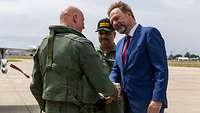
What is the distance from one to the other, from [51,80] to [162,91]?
827 millimetres

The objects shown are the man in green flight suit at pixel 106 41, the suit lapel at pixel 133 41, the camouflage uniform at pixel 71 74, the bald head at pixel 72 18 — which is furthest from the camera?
the man in green flight suit at pixel 106 41

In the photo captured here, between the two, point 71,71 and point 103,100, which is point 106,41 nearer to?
point 103,100

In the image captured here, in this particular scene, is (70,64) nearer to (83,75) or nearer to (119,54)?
(83,75)

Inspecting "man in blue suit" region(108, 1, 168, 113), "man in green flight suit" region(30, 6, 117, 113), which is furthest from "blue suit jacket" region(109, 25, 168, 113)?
"man in green flight suit" region(30, 6, 117, 113)

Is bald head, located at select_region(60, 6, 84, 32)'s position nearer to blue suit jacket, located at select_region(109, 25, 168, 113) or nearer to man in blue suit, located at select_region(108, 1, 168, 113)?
man in blue suit, located at select_region(108, 1, 168, 113)

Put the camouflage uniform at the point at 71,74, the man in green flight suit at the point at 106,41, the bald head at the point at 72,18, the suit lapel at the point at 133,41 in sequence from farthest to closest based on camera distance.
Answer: the man in green flight suit at the point at 106,41 < the suit lapel at the point at 133,41 < the bald head at the point at 72,18 < the camouflage uniform at the point at 71,74

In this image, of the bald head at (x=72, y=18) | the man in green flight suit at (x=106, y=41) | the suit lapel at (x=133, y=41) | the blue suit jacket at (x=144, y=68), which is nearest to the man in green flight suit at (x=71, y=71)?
the bald head at (x=72, y=18)

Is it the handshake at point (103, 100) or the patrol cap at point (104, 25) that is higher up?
the patrol cap at point (104, 25)

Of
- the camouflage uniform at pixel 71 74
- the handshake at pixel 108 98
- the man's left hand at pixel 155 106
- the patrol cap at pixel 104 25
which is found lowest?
the man's left hand at pixel 155 106

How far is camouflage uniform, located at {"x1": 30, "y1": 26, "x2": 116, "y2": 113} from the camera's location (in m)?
3.16

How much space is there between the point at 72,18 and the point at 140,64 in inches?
25.5

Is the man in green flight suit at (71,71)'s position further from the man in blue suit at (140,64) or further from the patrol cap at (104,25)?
the patrol cap at (104,25)

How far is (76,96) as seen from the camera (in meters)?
3.20

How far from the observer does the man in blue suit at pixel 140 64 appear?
3.35m
